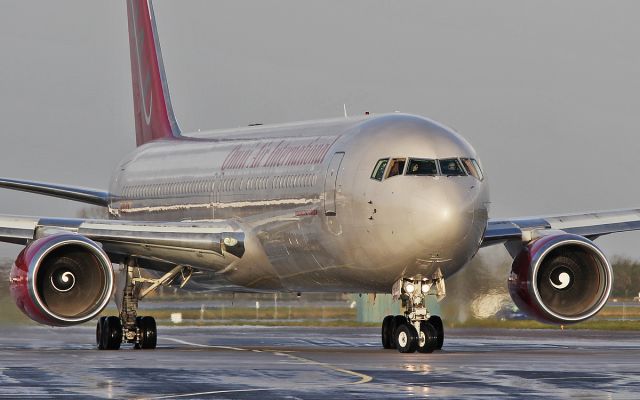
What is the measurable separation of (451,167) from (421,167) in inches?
19.7

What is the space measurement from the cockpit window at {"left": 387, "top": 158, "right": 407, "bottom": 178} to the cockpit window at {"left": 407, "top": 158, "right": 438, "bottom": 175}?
0.39 feet

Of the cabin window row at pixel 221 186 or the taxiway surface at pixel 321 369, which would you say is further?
the cabin window row at pixel 221 186

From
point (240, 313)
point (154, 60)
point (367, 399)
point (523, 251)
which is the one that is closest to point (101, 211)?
point (240, 313)

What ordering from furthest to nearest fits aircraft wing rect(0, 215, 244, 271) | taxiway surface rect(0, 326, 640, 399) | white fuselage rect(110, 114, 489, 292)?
aircraft wing rect(0, 215, 244, 271), white fuselage rect(110, 114, 489, 292), taxiway surface rect(0, 326, 640, 399)

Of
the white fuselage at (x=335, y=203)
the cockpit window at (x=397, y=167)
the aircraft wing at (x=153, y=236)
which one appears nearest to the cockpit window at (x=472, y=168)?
the white fuselage at (x=335, y=203)

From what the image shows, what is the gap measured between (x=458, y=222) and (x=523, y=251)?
4600mm

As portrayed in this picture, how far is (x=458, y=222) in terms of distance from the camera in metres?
24.6

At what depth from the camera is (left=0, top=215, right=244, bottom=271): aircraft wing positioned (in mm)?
28703

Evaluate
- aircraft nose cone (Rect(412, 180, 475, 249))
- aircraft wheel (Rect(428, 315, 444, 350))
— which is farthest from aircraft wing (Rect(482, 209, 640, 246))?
aircraft nose cone (Rect(412, 180, 475, 249))

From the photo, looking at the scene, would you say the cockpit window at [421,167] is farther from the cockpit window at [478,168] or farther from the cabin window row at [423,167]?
the cockpit window at [478,168]

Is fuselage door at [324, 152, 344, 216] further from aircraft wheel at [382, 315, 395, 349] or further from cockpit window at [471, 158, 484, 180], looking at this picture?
aircraft wheel at [382, 315, 395, 349]

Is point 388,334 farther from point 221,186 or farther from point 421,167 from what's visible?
point 221,186

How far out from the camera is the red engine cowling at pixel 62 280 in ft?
87.6

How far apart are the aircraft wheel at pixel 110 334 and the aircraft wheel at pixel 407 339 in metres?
6.60
